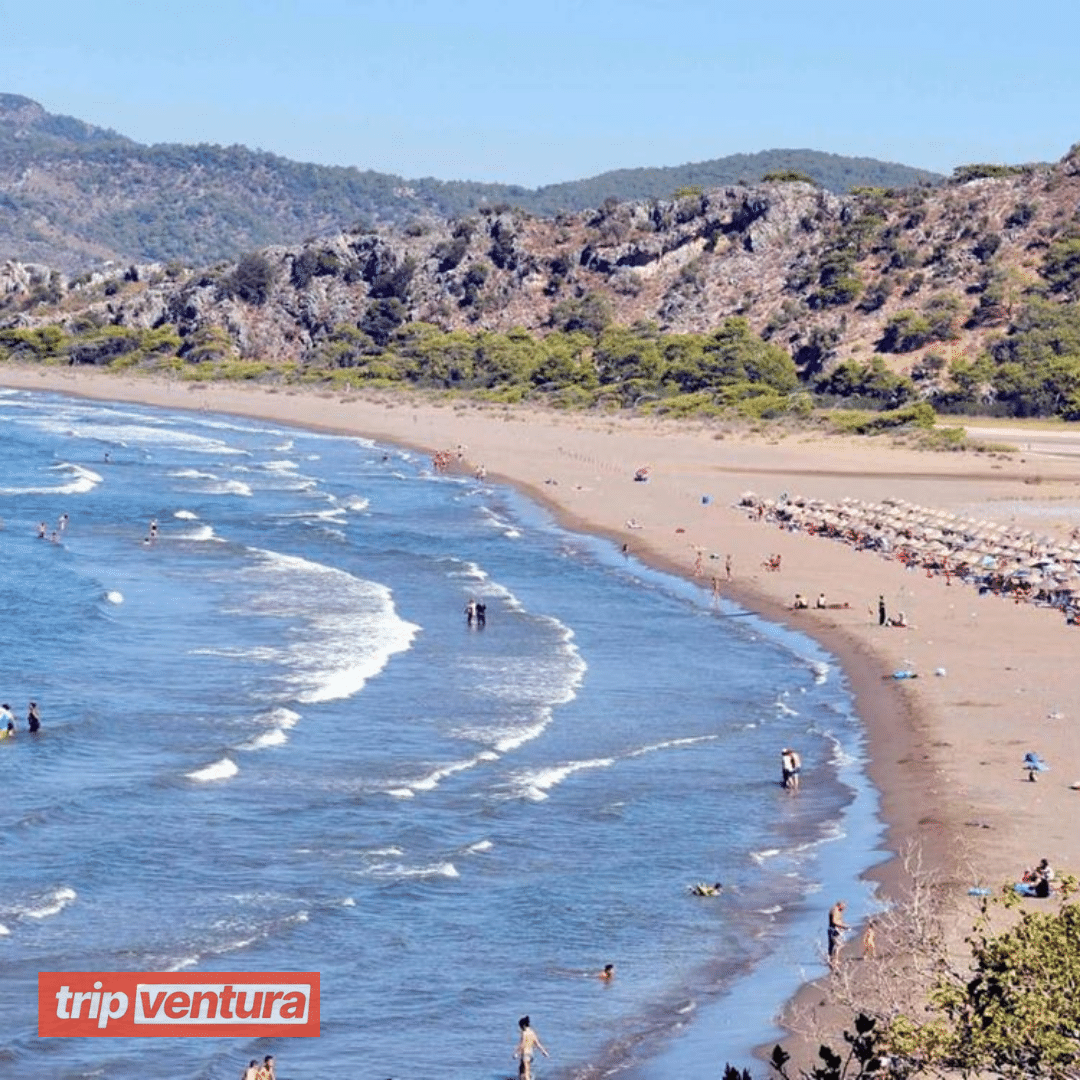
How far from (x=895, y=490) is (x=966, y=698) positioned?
113ft

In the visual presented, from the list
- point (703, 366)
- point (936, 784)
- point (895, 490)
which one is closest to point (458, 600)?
point (936, 784)

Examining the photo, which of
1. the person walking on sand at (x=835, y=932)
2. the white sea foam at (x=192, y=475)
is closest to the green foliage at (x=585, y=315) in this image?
the white sea foam at (x=192, y=475)

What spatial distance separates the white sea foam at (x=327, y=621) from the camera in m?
39.0

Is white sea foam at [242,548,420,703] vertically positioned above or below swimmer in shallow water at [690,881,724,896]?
above

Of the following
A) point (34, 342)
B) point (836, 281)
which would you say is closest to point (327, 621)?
point (836, 281)

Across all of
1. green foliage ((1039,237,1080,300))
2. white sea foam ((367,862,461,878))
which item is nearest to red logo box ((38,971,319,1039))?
white sea foam ((367,862,461,878))

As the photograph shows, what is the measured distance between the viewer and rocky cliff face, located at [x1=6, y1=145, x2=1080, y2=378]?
12269 cm

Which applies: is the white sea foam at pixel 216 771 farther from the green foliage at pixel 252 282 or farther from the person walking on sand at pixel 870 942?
the green foliage at pixel 252 282

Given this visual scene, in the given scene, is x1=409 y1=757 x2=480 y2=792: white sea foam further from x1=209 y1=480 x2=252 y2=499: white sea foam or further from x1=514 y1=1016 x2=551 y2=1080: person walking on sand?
x1=209 y1=480 x2=252 y2=499: white sea foam

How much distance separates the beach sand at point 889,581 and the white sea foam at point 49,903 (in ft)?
30.2

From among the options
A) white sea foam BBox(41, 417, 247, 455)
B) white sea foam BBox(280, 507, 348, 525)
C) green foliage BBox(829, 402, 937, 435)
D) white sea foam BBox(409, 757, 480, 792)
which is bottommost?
white sea foam BBox(409, 757, 480, 792)

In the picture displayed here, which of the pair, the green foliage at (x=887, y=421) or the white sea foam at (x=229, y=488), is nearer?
the white sea foam at (x=229, y=488)

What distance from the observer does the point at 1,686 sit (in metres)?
38.0

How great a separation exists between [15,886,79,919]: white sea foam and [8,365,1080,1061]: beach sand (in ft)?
30.2
